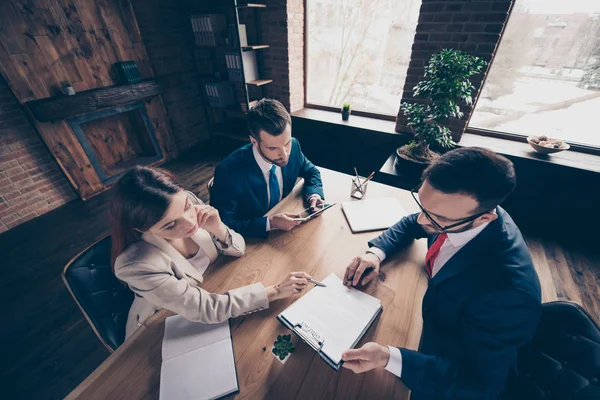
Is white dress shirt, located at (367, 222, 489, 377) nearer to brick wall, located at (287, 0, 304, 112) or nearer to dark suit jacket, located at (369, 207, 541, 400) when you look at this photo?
dark suit jacket, located at (369, 207, 541, 400)

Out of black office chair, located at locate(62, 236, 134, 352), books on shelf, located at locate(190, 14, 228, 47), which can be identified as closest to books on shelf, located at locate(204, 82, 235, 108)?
books on shelf, located at locate(190, 14, 228, 47)

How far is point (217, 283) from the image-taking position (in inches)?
44.6

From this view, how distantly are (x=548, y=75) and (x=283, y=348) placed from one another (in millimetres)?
3353

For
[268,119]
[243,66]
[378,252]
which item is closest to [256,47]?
[243,66]

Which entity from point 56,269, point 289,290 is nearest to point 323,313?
point 289,290

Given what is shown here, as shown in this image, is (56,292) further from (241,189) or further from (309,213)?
(309,213)

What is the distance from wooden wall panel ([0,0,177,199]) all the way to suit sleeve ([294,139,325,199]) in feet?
9.70

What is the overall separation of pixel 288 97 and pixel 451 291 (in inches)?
126

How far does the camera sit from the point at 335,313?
1.00 meters

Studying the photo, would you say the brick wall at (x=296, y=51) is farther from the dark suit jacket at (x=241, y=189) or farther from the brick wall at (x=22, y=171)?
the brick wall at (x=22, y=171)

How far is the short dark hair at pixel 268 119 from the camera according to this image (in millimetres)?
1486

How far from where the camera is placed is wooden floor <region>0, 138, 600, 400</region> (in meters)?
1.65

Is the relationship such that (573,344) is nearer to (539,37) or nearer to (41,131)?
(539,37)

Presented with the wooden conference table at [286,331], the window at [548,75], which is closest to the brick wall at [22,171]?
the wooden conference table at [286,331]
